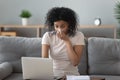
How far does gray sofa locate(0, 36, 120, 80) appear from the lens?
2.48 meters

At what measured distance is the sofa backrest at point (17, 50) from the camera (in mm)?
2512

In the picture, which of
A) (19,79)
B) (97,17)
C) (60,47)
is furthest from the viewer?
(97,17)

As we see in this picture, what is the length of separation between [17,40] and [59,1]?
1.60 m

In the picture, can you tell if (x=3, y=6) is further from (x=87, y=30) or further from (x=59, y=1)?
(x=87, y=30)

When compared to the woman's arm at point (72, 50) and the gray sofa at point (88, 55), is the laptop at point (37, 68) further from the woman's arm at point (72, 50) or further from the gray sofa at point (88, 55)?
the gray sofa at point (88, 55)

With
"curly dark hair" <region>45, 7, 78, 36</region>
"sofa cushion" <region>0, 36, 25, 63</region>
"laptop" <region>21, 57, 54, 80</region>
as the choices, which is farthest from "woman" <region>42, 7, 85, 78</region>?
"sofa cushion" <region>0, 36, 25, 63</region>

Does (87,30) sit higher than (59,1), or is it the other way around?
(59,1)

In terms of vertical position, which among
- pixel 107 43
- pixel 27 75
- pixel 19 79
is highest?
pixel 107 43

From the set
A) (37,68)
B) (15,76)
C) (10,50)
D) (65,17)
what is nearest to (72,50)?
(65,17)

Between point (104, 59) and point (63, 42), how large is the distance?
0.65 metres

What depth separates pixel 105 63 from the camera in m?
2.48

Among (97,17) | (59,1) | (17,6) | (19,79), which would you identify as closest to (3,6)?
(17,6)

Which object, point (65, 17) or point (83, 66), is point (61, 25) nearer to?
point (65, 17)

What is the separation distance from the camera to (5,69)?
2.29 meters
